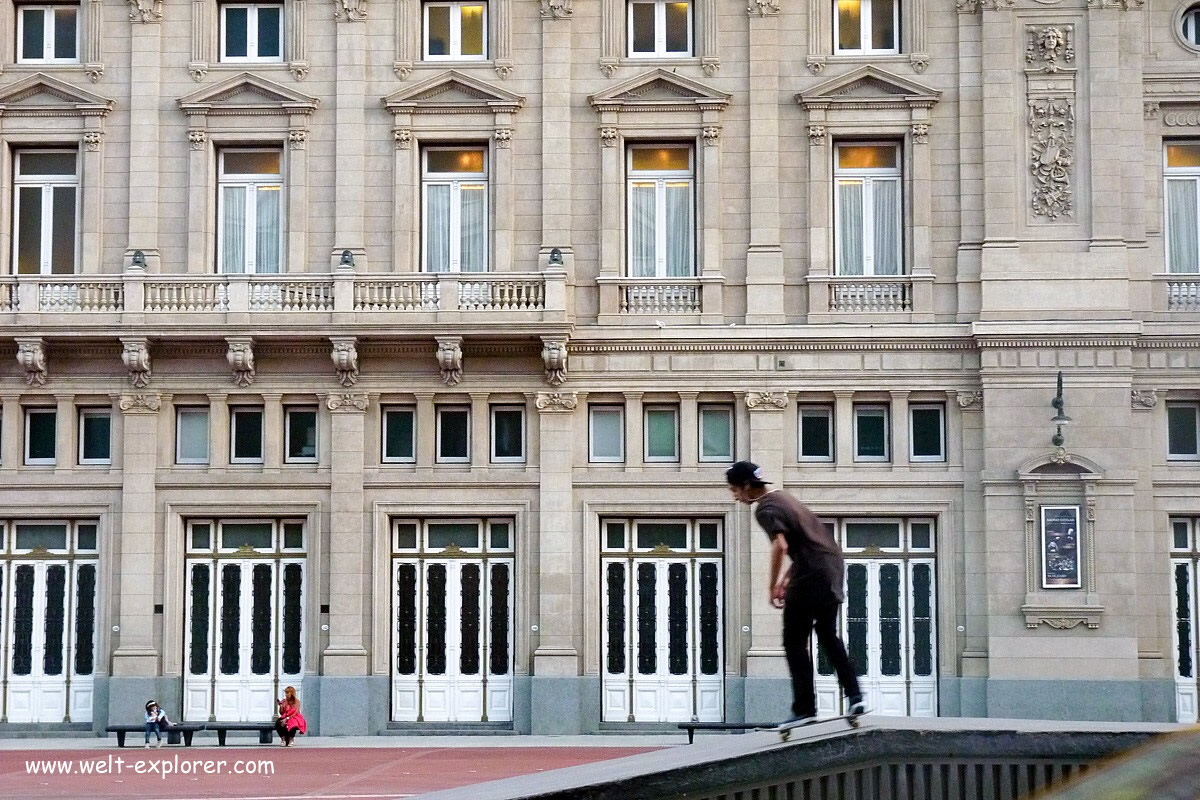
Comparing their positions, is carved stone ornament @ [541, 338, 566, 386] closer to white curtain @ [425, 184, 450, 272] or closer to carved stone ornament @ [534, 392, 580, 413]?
carved stone ornament @ [534, 392, 580, 413]

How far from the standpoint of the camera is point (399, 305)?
32188mm

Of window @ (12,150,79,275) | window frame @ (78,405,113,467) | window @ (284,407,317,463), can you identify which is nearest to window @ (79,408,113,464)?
window frame @ (78,405,113,467)

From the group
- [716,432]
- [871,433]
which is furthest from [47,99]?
[871,433]

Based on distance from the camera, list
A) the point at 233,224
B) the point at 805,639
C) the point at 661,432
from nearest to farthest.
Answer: the point at 805,639 → the point at 661,432 → the point at 233,224

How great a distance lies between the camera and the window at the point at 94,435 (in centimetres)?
3331

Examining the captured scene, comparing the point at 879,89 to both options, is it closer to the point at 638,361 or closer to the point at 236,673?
the point at 638,361

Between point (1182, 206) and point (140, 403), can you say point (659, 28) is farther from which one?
point (140, 403)

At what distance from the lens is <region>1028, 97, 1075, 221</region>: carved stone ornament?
32.2m

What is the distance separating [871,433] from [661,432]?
4.07 meters

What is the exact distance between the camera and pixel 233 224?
33.8m

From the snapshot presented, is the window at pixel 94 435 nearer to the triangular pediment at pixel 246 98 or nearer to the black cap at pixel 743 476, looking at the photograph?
the triangular pediment at pixel 246 98

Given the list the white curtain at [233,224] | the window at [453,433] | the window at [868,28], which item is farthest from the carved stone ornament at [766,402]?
the white curtain at [233,224]

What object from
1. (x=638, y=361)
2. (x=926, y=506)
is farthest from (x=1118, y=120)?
(x=638, y=361)

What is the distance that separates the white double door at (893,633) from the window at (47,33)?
18696 millimetres
